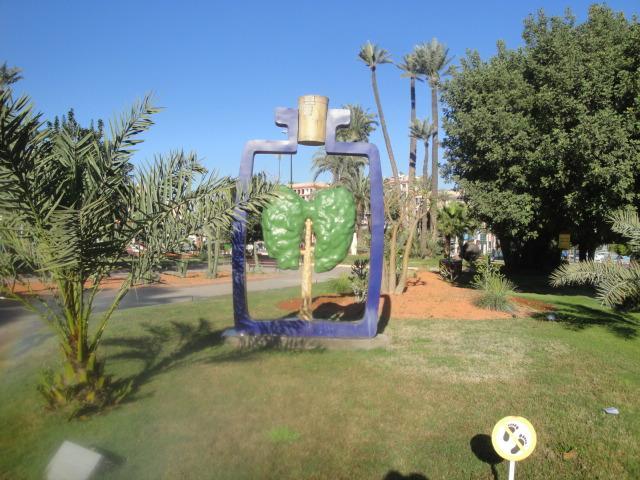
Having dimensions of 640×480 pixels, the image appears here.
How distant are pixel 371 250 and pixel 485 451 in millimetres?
3947

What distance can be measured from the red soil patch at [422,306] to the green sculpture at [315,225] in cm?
304

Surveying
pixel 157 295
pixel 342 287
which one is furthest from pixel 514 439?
pixel 157 295

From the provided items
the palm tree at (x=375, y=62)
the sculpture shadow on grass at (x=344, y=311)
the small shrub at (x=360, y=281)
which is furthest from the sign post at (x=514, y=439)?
the palm tree at (x=375, y=62)

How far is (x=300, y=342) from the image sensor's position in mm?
8039

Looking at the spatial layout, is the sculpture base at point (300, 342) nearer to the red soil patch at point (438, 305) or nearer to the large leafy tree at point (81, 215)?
the large leafy tree at point (81, 215)

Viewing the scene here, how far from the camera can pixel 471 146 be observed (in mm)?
15961

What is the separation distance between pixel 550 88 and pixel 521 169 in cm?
227

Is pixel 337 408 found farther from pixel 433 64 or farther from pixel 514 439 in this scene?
pixel 433 64

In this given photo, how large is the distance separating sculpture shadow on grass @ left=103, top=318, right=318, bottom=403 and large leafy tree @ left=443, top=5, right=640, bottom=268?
914 centimetres

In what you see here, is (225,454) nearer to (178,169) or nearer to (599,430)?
(178,169)

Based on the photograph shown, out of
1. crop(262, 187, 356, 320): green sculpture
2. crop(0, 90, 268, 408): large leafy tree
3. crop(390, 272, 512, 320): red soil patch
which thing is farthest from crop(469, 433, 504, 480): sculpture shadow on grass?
crop(390, 272, 512, 320): red soil patch

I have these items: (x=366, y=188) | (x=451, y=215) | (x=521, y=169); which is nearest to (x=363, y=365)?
(x=521, y=169)

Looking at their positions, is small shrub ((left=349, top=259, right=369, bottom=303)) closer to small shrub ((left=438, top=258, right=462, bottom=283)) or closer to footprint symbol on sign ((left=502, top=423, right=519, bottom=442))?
small shrub ((left=438, top=258, right=462, bottom=283))

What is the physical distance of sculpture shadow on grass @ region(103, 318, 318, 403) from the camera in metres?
6.64
